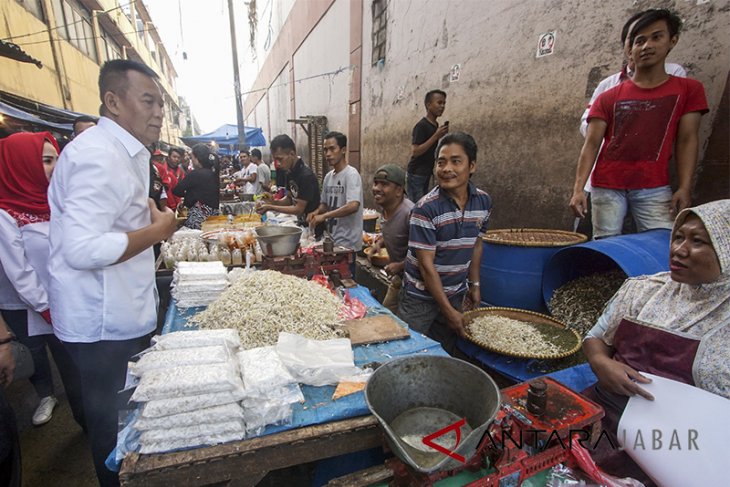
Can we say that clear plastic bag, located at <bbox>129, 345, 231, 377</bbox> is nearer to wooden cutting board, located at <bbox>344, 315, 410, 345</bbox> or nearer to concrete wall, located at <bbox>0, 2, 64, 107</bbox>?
wooden cutting board, located at <bbox>344, 315, 410, 345</bbox>

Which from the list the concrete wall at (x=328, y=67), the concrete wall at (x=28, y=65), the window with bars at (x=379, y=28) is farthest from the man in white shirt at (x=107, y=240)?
the concrete wall at (x=328, y=67)

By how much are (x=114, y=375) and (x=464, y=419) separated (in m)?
1.85

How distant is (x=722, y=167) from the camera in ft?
9.53

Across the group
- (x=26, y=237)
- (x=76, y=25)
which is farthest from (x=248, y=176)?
(x=76, y=25)

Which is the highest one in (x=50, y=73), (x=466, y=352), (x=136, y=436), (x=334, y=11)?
(x=334, y=11)

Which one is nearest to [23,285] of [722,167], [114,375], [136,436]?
[114,375]

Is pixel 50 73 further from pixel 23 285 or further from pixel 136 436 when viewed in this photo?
pixel 136 436

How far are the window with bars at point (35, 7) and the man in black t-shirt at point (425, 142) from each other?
11119 mm

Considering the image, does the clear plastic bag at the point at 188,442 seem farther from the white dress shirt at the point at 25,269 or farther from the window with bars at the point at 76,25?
the window with bars at the point at 76,25

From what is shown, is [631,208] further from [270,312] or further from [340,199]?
[270,312]

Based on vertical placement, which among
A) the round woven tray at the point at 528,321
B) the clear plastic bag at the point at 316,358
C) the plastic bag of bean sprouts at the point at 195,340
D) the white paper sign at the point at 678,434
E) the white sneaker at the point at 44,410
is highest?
the plastic bag of bean sprouts at the point at 195,340

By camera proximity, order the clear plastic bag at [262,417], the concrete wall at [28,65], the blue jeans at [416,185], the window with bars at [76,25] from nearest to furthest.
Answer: the clear plastic bag at [262,417] < the blue jeans at [416,185] < the concrete wall at [28,65] < the window with bars at [76,25]

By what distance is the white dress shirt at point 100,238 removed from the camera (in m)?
1.50

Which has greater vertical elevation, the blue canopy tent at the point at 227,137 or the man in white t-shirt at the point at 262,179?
the blue canopy tent at the point at 227,137
